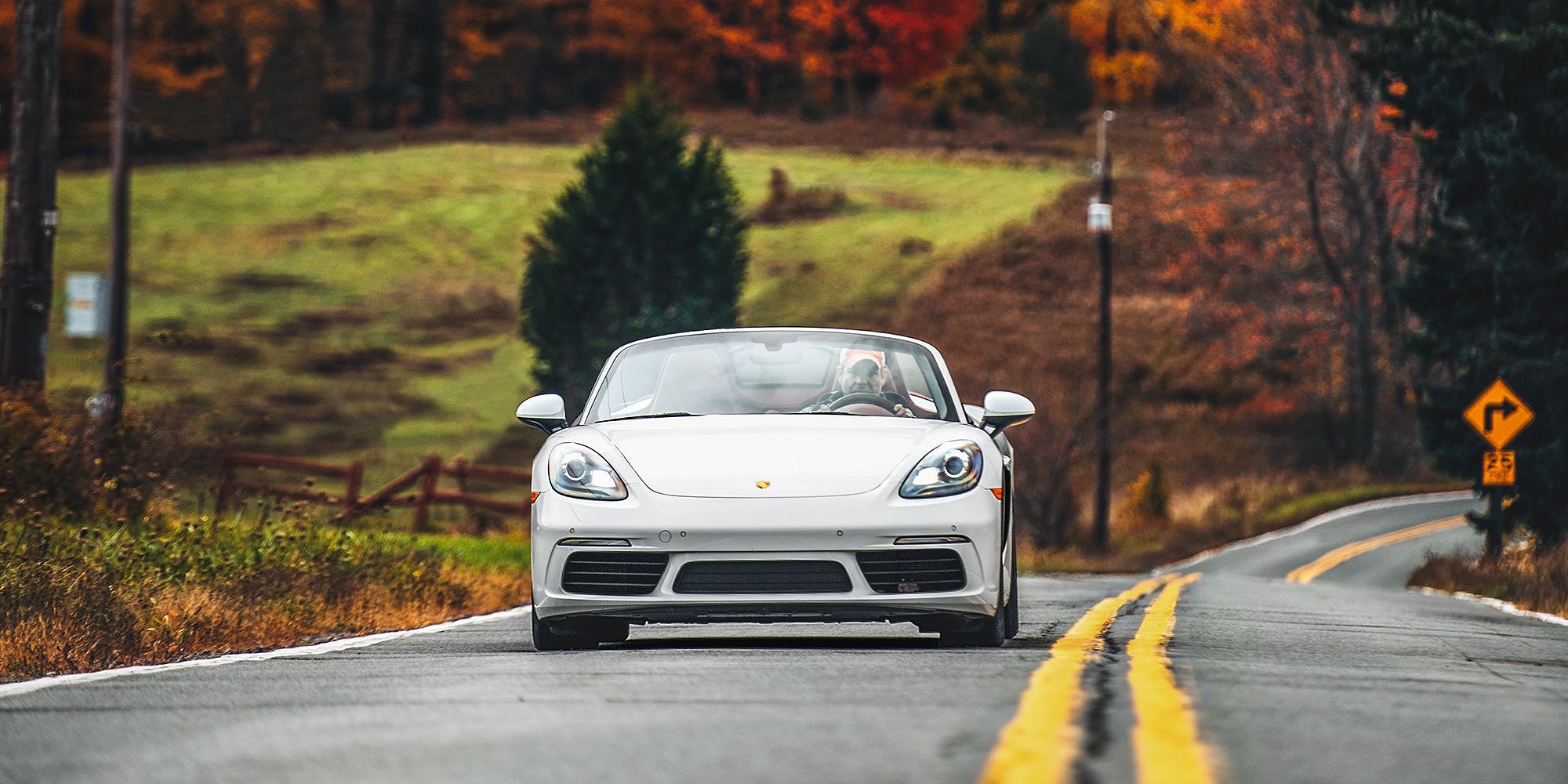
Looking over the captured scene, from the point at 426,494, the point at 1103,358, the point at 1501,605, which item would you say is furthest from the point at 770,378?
the point at 1103,358

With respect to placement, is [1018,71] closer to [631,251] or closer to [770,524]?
[631,251]

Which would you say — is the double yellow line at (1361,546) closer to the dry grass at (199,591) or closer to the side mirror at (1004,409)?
the dry grass at (199,591)

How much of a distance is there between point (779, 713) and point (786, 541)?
92.4 inches

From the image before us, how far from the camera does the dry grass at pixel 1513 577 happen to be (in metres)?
18.5

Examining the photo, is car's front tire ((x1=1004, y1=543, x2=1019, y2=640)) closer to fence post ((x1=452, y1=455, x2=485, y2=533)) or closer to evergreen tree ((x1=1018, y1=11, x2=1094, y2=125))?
fence post ((x1=452, y1=455, x2=485, y2=533))

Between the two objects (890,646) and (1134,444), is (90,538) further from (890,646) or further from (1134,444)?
(1134,444)

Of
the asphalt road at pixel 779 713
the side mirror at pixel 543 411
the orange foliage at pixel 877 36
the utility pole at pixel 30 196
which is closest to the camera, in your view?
the asphalt road at pixel 779 713

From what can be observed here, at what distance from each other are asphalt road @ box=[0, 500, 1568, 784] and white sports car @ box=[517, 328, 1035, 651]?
221 mm

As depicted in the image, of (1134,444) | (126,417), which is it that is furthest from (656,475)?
(1134,444)

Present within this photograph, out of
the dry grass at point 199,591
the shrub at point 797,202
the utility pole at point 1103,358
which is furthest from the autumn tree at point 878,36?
the dry grass at point 199,591

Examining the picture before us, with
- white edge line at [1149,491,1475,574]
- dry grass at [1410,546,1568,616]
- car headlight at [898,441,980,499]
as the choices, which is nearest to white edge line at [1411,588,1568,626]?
dry grass at [1410,546,1568,616]

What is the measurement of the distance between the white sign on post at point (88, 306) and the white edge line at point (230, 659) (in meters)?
16.4

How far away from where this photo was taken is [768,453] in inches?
348

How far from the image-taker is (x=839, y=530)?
8.56 meters
